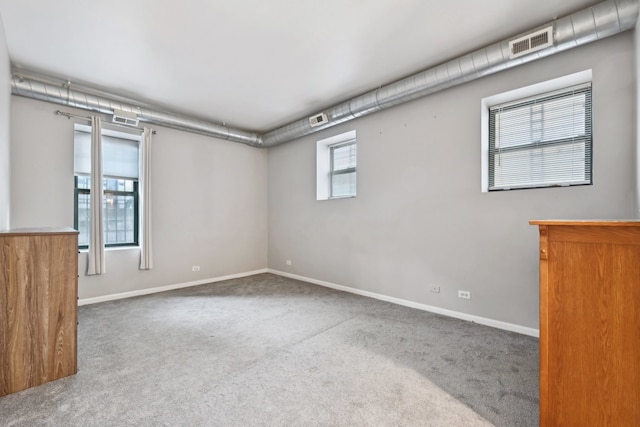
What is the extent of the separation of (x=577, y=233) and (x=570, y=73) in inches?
82.2

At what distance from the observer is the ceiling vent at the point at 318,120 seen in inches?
167

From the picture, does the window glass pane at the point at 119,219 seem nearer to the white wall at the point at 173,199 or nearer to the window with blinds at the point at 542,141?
the white wall at the point at 173,199

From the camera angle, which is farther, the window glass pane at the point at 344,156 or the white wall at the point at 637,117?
the window glass pane at the point at 344,156

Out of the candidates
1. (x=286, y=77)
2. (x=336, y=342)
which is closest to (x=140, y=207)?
(x=286, y=77)

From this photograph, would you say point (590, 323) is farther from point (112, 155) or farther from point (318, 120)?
point (112, 155)

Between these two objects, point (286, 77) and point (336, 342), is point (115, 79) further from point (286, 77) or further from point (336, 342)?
point (336, 342)

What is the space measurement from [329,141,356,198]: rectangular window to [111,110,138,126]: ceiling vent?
2.99m

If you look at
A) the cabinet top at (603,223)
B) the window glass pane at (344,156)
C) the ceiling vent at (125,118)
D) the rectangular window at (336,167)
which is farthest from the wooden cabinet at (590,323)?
the ceiling vent at (125,118)

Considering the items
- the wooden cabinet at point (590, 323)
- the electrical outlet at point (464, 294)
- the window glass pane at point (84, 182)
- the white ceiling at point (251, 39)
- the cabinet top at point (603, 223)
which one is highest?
the white ceiling at point (251, 39)

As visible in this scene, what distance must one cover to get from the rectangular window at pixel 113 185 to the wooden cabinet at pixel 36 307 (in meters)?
2.20

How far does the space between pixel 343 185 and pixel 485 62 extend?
2584 millimetres

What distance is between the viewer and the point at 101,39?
2.68m

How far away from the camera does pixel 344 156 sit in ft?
16.0

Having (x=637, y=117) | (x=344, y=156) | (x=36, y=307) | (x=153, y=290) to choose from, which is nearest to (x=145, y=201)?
(x=153, y=290)
